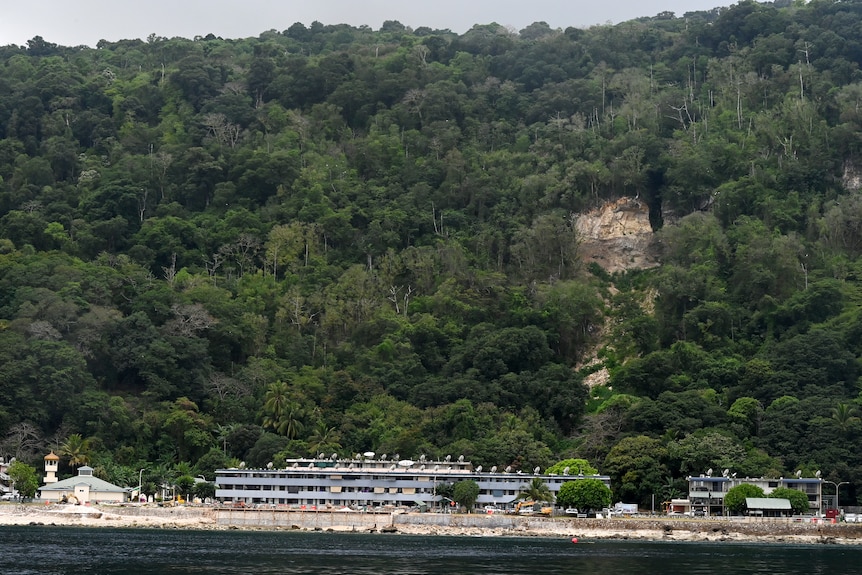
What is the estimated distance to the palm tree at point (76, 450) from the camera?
359 feet

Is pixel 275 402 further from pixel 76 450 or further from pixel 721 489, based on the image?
pixel 721 489

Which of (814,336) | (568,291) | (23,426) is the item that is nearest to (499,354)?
(568,291)

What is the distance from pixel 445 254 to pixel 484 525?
4149 centimetres

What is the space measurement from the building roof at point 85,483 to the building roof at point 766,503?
4899 cm

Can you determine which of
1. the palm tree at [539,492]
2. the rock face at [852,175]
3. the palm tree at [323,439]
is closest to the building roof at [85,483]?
the palm tree at [323,439]

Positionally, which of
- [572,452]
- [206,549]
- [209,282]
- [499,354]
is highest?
[209,282]

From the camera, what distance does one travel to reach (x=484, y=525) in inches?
3949

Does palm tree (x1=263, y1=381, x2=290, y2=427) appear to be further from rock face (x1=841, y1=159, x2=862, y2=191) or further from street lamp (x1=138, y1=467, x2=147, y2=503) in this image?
rock face (x1=841, y1=159, x2=862, y2=191)

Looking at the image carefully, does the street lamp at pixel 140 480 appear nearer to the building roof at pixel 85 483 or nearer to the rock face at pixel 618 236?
the building roof at pixel 85 483

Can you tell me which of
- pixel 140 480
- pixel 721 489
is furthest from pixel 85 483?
pixel 721 489

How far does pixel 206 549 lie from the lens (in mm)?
79562

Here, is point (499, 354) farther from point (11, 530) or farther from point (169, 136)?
point (169, 136)

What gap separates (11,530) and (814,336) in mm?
67169

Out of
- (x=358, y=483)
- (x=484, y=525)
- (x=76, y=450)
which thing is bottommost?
(x=484, y=525)
